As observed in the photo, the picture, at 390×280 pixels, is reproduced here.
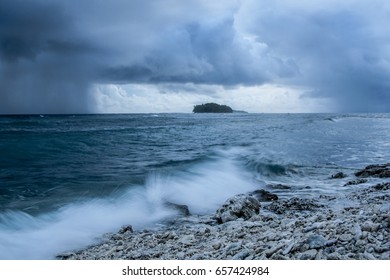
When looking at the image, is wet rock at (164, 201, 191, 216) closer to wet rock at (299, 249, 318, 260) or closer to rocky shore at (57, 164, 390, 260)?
rocky shore at (57, 164, 390, 260)

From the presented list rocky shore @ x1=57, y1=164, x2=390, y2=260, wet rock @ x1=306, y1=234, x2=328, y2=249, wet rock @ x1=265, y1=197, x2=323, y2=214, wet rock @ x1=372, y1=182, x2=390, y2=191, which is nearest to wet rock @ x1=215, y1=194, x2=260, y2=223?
rocky shore @ x1=57, y1=164, x2=390, y2=260

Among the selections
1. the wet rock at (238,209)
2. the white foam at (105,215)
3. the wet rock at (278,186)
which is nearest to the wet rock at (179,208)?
the white foam at (105,215)

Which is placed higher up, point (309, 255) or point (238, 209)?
point (309, 255)

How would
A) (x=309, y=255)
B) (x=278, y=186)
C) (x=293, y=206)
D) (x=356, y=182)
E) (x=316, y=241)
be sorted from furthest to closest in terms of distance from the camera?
1. (x=278, y=186)
2. (x=356, y=182)
3. (x=293, y=206)
4. (x=316, y=241)
5. (x=309, y=255)

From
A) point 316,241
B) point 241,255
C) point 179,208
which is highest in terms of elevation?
point 316,241

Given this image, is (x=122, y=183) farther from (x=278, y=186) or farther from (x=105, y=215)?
(x=278, y=186)

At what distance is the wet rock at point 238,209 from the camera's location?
821 cm

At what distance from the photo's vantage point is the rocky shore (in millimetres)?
4562

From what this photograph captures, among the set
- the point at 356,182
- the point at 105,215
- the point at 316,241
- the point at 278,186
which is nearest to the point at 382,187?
the point at 356,182

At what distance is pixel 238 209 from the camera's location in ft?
27.3

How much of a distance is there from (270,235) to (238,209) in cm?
267

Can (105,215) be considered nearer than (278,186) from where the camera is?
Yes

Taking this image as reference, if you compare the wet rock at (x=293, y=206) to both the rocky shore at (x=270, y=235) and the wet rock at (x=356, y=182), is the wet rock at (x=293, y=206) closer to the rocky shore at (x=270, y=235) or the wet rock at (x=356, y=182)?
the rocky shore at (x=270, y=235)
